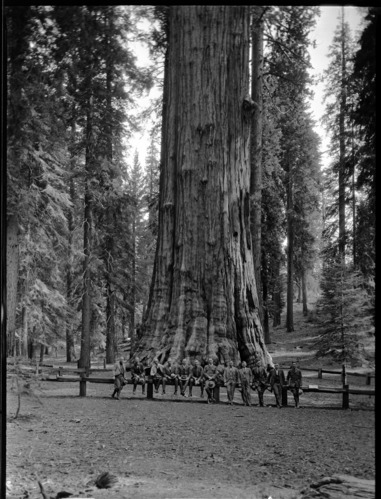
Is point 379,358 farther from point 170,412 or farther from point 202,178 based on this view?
point 202,178

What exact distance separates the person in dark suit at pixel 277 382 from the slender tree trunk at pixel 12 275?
1926 mm

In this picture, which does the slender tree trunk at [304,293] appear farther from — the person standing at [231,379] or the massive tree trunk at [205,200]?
the person standing at [231,379]

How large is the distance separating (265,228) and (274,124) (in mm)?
870

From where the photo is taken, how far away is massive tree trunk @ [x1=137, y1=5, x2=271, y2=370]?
3.43m

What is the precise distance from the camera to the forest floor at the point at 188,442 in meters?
2.94

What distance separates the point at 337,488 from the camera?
9.68 ft

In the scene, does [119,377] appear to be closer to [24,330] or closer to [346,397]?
[24,330]

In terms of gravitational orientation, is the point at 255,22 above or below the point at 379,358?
above

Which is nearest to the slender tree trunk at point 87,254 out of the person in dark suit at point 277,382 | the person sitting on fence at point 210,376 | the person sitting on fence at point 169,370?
the person sitting on fence at point 169,370

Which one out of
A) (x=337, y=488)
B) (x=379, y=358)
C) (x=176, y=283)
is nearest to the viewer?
(x=337, y=488)

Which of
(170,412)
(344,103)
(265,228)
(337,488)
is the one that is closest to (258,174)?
(265,228)

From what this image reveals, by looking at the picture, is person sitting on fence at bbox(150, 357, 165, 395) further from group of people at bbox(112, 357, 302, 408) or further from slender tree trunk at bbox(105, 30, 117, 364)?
slender tree trunk at bbox(105, 30, 117, 364)

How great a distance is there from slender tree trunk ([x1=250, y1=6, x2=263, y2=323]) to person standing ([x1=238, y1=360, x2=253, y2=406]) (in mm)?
409

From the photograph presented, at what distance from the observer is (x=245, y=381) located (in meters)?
3.39
